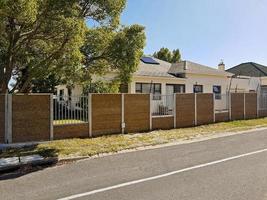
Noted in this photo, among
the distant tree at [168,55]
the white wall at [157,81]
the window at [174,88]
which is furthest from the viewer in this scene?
the distant tree at [168,55]

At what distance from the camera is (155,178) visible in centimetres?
799

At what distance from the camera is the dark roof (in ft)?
140

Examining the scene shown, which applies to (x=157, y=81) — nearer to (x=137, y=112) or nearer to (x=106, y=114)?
(x=137, y=112)

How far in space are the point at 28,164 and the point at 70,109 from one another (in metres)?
4.51

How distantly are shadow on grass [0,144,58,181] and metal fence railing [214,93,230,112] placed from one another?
40.4 feet

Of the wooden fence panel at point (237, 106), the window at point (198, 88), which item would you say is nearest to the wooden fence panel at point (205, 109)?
the wooden fence panel at point (237, 106)

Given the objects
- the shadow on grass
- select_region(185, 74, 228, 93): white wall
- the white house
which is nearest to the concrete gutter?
the shadow on grass

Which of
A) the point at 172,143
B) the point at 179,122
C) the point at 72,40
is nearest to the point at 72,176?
the point at 72,40

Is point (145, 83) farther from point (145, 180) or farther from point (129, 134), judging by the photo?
point (145, 180)

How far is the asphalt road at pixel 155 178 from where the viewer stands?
6660 millimetres

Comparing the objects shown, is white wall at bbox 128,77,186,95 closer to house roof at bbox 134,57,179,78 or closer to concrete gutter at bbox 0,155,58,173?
house roof at bbox 134,57,179,78

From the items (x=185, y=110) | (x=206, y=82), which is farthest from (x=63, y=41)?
(x=206, y=82)

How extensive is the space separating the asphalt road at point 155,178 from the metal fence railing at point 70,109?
3807 mm

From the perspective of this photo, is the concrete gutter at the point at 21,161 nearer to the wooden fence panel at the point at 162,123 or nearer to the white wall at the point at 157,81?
the wooden fence panel at the point at 162,123
